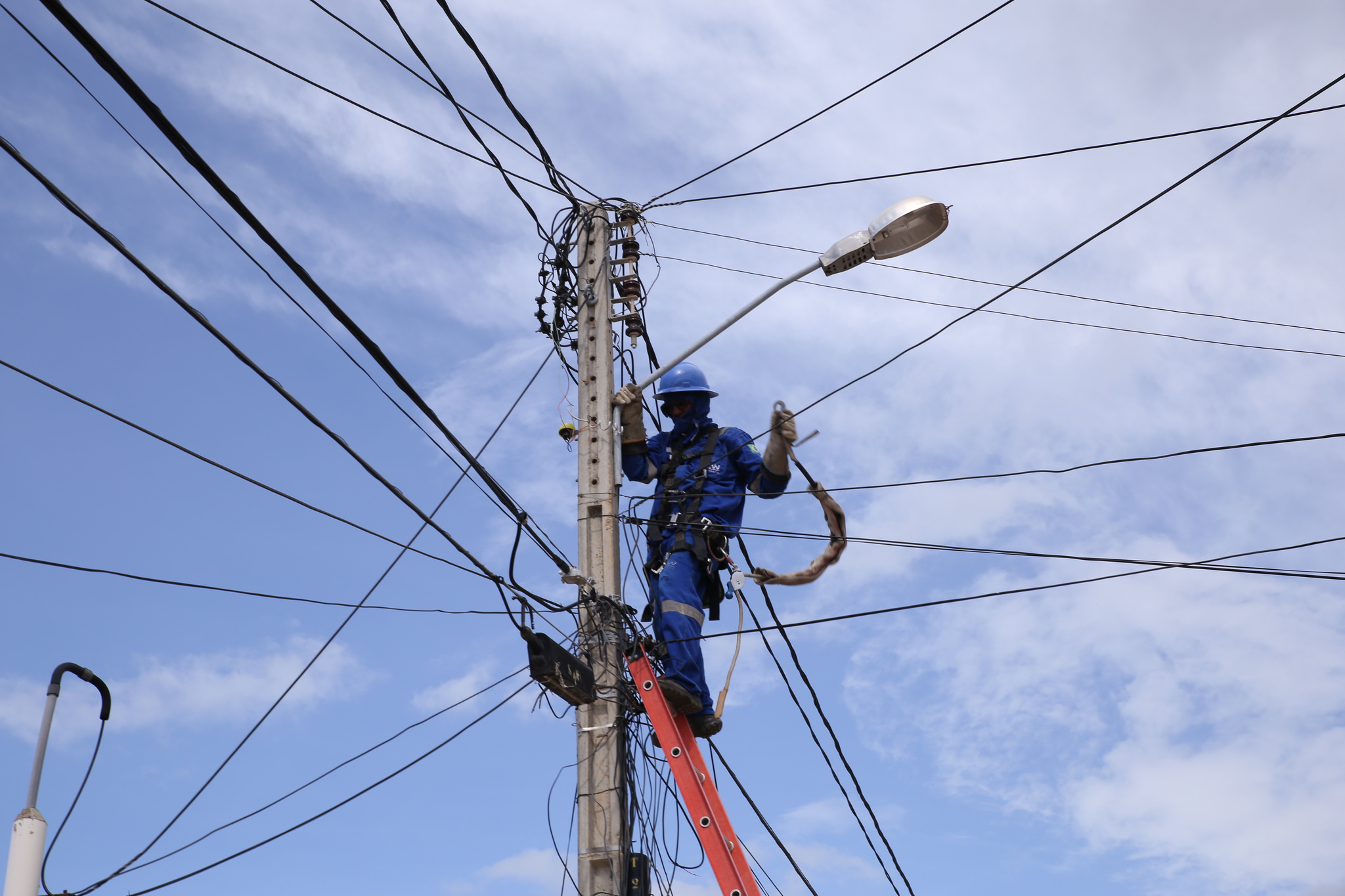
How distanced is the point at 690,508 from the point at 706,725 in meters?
1.34

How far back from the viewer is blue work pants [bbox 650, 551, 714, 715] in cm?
716

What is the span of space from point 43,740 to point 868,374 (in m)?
4.82

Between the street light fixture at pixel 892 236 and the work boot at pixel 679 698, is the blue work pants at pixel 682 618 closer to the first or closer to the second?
the work boot at pixel 679 698

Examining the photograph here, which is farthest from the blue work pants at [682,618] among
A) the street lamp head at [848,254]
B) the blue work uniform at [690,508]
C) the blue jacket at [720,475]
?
the street lamp head at [848,254]

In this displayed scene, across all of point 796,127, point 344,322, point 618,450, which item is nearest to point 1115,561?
point 618,450

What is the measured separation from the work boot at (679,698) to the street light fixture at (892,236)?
240 centimetres

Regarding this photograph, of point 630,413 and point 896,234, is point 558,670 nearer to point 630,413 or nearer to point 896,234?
point 630,413

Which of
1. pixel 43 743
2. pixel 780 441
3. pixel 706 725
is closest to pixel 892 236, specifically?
pixel 780 441

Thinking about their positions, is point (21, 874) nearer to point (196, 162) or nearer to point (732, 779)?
point (196, 162)

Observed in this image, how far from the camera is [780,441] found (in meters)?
7.55

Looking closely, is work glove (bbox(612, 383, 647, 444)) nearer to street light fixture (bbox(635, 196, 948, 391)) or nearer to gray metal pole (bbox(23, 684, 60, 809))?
street light fixture (bbox(635, 196, 948, 391))

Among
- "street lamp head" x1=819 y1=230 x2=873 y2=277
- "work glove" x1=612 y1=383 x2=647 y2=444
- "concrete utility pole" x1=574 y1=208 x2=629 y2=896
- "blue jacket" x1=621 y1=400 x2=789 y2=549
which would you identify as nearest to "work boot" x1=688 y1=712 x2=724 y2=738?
"concrete utility pole" x1=574 y1=208 x2=629 y2=896

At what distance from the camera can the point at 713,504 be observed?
782 centimetres

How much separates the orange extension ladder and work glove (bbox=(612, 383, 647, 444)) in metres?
1.40
